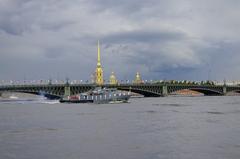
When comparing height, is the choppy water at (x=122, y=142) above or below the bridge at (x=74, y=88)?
below

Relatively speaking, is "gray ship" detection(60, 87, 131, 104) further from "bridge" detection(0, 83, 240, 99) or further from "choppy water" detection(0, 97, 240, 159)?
"choppy water" detection(0, 97, 240, 159)

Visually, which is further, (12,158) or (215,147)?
(215,147)

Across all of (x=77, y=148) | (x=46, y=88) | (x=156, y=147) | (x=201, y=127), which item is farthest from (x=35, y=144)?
(x=46, y=88)

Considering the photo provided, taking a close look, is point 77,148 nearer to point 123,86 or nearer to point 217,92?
point 123,86

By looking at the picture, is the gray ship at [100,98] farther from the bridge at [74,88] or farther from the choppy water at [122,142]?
the choppy water at [122,142]

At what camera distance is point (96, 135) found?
134 ft

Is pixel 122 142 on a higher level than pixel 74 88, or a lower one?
lower

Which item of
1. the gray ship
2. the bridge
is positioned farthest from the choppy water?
the bridge

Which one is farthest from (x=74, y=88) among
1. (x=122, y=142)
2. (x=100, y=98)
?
(x=122, y=142)

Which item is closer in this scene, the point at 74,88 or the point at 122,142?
the point at 122,142

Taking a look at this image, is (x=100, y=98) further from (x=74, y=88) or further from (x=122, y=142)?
(x=122, y=142)

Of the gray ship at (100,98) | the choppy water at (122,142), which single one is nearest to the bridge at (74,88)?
the gray ship at (100,98)

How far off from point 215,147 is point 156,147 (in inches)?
169

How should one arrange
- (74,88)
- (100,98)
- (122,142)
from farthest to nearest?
(74,88) < (100,98) < (122,142)
